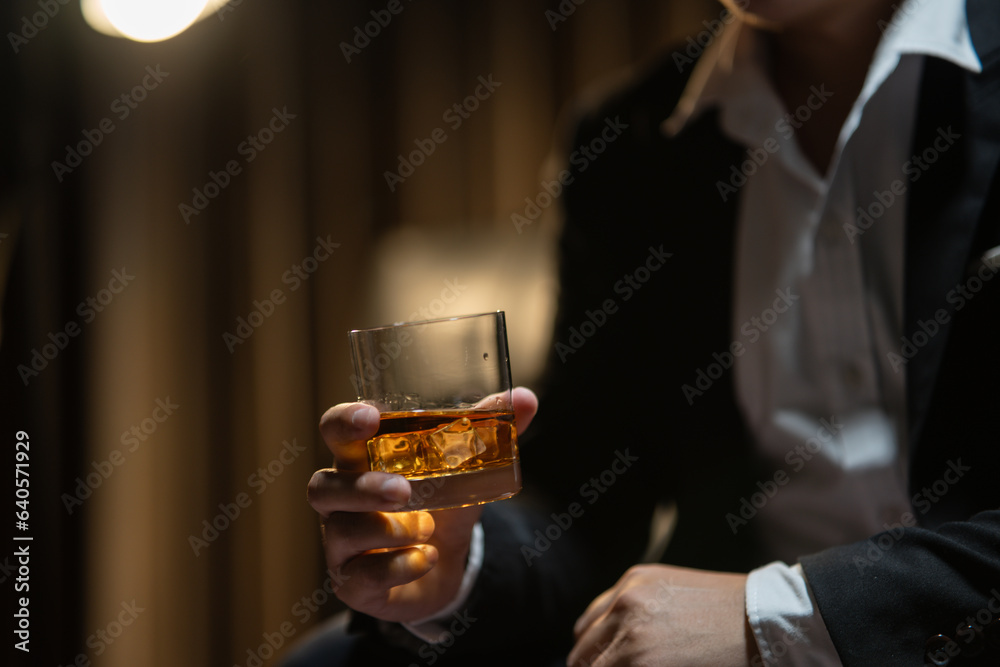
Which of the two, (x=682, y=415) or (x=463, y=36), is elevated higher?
(x=463, y=36)

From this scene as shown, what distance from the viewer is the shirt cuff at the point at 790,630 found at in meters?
0.75

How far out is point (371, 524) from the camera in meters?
0.78

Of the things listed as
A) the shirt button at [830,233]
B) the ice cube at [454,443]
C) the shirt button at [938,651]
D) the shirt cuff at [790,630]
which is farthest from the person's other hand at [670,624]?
the shirt button at [830,233]

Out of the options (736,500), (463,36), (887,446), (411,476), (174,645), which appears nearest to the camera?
(411,476)

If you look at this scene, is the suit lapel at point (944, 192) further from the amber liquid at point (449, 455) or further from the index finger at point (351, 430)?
the index finger at point (351, 430)

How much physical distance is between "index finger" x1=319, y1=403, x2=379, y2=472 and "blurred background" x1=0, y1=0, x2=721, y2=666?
952mm

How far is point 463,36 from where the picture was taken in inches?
103

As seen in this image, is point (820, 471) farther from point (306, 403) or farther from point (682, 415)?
point (306, 403)

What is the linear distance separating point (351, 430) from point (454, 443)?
0.11 m

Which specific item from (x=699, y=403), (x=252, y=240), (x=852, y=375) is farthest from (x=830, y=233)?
(x=252, y=240)

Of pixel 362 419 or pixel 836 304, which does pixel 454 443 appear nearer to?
pixel 362 419

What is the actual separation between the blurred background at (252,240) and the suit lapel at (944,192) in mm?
781

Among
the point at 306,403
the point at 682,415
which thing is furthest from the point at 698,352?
the point at 306,403

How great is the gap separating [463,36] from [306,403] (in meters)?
1.47
